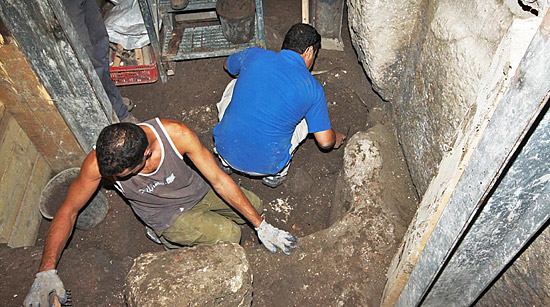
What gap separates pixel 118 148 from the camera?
2.00 metres

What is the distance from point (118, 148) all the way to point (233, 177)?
1696mm

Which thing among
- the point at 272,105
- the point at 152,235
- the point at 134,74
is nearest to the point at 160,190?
the point at 152,235

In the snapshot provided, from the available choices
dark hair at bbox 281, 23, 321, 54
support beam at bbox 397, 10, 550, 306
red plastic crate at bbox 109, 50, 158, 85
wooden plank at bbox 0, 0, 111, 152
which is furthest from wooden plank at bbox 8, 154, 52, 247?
support beam at bbox 397, 10, 550, 306

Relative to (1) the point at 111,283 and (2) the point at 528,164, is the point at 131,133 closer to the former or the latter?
(1) the point at 111,283

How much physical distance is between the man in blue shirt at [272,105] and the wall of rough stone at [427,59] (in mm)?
514

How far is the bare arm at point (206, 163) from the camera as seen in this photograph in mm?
2369

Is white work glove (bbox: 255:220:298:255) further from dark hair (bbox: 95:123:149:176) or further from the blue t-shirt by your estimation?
dark hair (bbox: 95:123:149:176)

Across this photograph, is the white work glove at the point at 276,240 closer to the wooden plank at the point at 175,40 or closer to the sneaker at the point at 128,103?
the sneaker at the point at 128,103

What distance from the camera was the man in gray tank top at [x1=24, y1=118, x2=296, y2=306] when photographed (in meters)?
2.05

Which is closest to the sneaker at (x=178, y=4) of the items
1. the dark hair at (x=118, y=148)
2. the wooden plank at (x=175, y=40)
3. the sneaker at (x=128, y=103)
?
the wooden plank at (x=175, y=40)

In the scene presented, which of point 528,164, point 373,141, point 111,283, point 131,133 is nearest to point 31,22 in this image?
point 131,133

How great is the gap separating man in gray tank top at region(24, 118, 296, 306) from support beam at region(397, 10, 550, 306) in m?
1.12

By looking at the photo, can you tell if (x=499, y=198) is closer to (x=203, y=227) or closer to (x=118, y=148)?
(x=118, y=148)

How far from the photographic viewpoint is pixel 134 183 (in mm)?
2395
